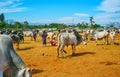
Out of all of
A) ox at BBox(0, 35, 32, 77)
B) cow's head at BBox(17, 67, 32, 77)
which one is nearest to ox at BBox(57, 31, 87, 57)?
ox at BBox(0, 35, 32, 77)

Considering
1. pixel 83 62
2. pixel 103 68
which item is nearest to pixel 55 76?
pixel 103 68

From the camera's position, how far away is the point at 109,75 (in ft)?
36.3

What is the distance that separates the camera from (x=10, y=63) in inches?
115

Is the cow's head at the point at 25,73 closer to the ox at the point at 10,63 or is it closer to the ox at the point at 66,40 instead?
the ox at the point at 10,63

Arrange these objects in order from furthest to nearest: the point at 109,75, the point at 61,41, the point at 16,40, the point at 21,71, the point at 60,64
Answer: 1. the point at 16,40
2. the point at 61,41
3. the point at 60,64
4. the point at 109,75
5. the point at 21,71

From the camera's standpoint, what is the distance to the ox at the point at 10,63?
2865 mm

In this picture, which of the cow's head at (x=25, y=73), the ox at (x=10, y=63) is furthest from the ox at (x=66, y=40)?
the cow's head at (x=25, y=73)

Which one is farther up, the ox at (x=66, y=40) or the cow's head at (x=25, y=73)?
the cow's head at (x=25, y=73)

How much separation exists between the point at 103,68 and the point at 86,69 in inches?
35.2

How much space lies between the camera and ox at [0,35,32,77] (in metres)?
2.86

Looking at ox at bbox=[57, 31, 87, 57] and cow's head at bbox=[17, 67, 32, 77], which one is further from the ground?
cow's head at bbox=[17, 67, 32, 77]

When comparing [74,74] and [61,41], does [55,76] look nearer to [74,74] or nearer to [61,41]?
[74,74]

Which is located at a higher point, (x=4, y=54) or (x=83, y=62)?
(x=4, y=54)

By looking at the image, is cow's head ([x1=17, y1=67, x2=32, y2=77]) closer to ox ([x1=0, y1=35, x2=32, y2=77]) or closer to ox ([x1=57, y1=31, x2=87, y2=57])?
ox ([x1=0, y1=35, x2=32, y2=77])
